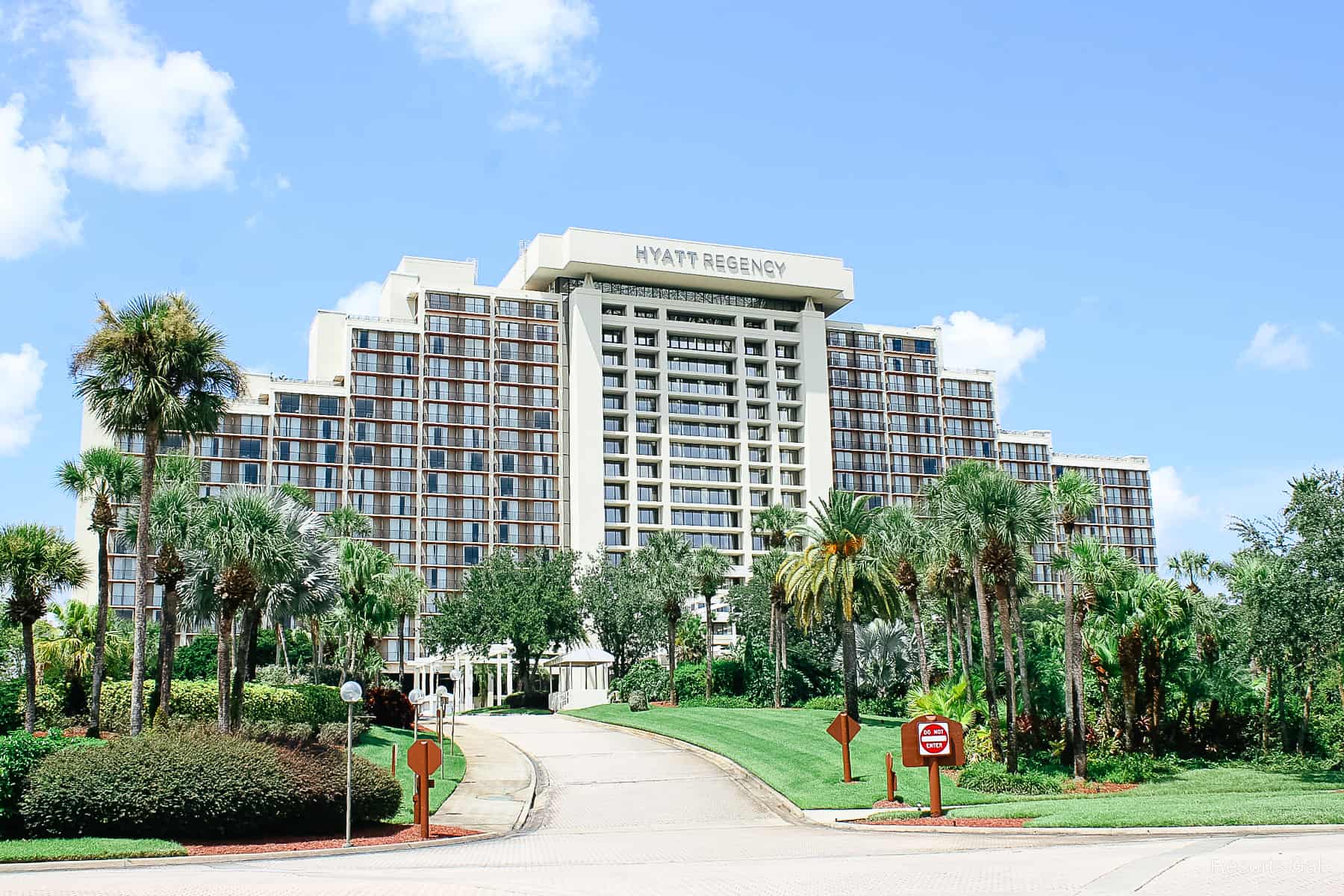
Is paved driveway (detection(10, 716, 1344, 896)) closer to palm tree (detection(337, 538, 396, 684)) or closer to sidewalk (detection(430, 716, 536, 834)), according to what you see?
sidewalk (detection(430, 716, 536, 834))

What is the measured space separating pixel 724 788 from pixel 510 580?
48563 mm

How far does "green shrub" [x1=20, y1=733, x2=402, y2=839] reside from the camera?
22.3 metres

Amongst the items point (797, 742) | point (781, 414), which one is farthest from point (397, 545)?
point (797, 742)

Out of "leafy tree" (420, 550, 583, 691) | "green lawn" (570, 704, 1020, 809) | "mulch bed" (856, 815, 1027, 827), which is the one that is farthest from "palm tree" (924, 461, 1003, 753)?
"leafy tree" (420, 550, 583, 691)

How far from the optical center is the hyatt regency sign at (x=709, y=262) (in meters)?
117

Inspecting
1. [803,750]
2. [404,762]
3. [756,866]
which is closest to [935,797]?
[756,866]

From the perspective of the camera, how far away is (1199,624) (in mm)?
42250

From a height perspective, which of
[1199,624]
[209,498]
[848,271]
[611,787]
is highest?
[848,271]

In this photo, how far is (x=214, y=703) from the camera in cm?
3959

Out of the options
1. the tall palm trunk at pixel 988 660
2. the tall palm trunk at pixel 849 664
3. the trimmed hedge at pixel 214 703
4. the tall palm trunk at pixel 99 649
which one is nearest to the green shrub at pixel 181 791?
the trimmed hedge at pixel 214 703

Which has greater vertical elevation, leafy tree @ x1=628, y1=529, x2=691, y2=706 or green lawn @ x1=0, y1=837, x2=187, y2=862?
leafy tree @ x1=628, y1=529, x2=691, y2=706

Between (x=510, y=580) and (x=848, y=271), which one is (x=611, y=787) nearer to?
(x=510, y=580)

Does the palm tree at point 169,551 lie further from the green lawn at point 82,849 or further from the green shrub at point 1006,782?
the green shrub at point 1006,782

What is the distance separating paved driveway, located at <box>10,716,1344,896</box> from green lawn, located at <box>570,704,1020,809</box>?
3.47 meters
